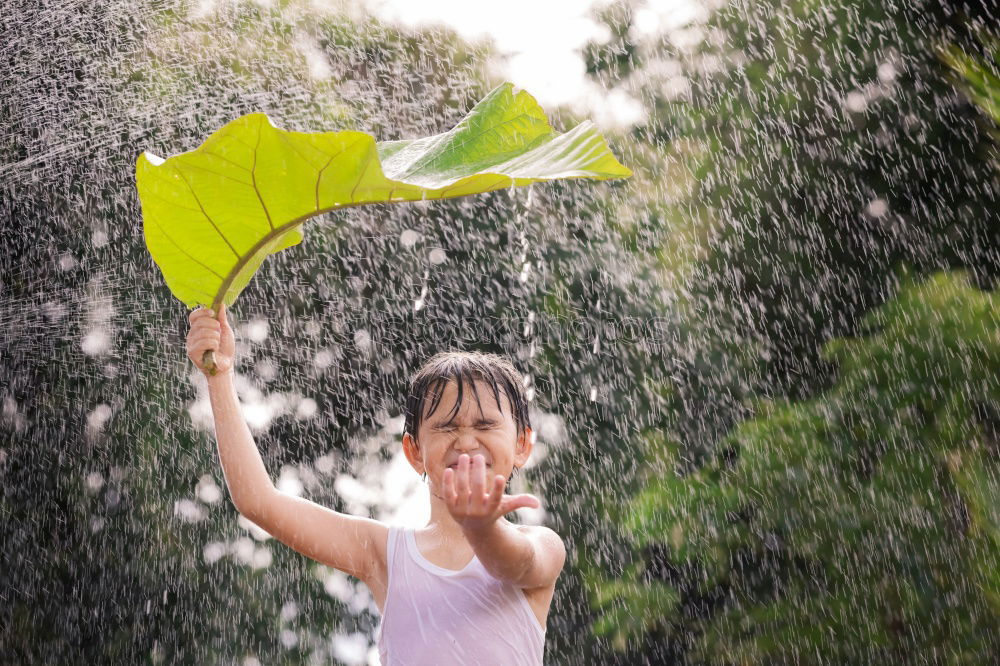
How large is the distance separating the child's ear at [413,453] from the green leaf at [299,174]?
0.42 metres

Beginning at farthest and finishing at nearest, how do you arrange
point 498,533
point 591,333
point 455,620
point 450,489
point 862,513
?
point 591,333 → point 862,513 → point 455,620 → point 498,533 → point 450,489

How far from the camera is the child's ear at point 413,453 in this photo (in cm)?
156

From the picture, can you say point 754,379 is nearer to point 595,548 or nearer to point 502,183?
point 595,548

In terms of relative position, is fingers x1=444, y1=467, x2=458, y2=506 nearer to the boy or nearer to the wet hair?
the boy

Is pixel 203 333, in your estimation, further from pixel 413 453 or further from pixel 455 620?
pixel 455 620

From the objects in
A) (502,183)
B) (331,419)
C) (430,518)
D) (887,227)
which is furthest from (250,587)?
(502,183)

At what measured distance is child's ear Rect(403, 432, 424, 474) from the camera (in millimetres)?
1563

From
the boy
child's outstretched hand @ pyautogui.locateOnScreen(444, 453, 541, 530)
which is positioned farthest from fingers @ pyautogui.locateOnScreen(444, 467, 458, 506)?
the boy

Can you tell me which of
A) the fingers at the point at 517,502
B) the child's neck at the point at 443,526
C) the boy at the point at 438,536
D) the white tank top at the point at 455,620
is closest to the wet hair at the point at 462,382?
the boy at the point at 438,536

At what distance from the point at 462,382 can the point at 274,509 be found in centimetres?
34

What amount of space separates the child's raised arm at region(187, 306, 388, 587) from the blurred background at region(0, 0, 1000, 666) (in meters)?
2.79

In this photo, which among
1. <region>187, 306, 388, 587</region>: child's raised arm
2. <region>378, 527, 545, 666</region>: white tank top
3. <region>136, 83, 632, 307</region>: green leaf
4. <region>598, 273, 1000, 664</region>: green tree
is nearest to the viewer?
<region>136, 83, 632, 307</region>: green leaf

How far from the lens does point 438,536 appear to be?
1514mm

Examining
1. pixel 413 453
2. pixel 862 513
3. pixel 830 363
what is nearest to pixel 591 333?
pixel 830 363
